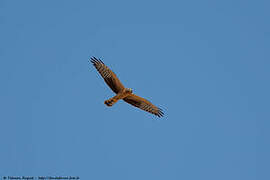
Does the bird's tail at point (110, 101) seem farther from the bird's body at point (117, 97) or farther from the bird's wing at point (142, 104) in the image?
the bird's wing at point (142, 104)

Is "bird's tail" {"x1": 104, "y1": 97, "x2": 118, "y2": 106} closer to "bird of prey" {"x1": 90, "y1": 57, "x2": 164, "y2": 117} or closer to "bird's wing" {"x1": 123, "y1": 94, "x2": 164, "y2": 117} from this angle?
"bird of prey" {"x1": 90, "y1": 57, "x2": 164, "y2": 117}

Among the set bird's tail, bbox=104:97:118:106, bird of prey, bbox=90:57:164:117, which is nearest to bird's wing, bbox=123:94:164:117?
bird of prey, bbox=90:57:164:117

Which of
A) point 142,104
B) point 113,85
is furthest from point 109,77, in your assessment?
point 142,104

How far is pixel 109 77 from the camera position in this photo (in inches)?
715

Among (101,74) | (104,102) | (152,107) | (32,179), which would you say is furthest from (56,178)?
(152,107)

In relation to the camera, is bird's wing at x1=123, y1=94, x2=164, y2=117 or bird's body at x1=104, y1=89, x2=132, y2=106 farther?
bird's wing at x1=123, y1=94, x2=164, y2=117

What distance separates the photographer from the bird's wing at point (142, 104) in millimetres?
18859

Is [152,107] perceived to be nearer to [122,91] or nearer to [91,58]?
[122,91]

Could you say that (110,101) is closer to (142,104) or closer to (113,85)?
(113,85)

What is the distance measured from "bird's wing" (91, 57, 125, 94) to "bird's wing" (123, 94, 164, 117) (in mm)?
882

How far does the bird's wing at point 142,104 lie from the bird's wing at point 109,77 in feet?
2.89

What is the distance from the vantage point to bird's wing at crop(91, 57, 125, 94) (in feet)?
59.0

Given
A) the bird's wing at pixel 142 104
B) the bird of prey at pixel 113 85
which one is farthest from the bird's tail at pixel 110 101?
the bird's wing at pixel 142 104

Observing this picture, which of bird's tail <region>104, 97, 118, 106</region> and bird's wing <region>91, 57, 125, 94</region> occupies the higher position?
bird's wing <region>91, 57, 125, 94</region>
